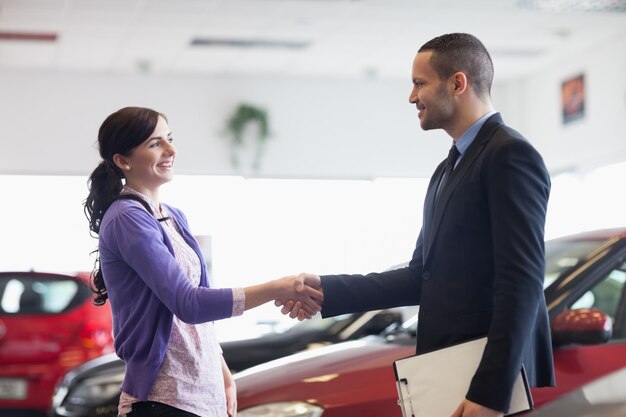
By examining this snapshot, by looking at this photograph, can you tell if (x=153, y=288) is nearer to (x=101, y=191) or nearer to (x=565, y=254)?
(x=101, y=191)

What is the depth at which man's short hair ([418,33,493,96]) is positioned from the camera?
231 cm

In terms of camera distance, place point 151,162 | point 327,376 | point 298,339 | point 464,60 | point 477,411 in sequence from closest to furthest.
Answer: point 477,411, point 464,60, point 151,162, point 327,376, point 298,339

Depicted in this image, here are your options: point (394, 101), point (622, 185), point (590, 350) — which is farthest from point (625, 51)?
point (590, 350)

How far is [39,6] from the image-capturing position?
9547 millimetres

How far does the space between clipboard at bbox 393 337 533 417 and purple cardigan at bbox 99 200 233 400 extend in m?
0.47

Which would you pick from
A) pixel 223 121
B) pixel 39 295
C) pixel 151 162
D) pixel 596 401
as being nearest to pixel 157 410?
pixel 151 162

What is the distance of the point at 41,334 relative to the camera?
688 cm

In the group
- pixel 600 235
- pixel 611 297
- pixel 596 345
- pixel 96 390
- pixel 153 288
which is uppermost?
pixel 600 235

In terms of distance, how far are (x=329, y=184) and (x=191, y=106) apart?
208cm

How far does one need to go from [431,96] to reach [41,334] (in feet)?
16.8

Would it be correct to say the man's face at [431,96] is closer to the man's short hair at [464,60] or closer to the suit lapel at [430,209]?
the man's short hair at [464,60]

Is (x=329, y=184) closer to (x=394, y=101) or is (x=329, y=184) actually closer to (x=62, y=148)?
(x=394, y=101)

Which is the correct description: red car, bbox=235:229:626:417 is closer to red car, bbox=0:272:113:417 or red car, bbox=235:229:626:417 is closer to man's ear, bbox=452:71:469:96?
man's ear, bbox=452:71:469:96

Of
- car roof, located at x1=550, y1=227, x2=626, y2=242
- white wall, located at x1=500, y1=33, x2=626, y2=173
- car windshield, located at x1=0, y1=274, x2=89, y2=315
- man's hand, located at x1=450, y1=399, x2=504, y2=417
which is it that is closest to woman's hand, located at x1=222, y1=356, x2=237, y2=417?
man's hand, located at x1=450, y1=399, x2=504, y2=417
